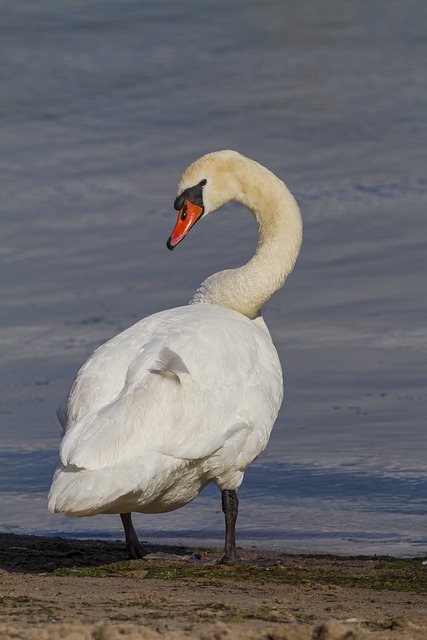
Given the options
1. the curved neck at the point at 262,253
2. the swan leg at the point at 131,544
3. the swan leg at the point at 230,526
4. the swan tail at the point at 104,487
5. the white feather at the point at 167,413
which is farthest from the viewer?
the curved neck at the point at 262,253

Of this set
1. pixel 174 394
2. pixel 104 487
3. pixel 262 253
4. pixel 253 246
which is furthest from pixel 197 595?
pixel 253 246

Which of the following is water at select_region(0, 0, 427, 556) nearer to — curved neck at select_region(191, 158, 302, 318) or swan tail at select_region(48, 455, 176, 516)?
curved neck at select_region(191, 158, 302, 318)

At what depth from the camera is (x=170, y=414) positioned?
21.0ft

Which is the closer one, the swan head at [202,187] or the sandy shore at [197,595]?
the sandy shore at [197,595]

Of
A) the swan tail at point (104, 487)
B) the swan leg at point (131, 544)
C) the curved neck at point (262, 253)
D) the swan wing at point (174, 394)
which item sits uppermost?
the curved neck at point (262, 253)

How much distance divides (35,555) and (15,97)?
15.9m

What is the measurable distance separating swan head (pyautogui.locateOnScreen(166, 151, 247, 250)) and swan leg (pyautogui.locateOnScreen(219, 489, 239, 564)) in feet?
6.72

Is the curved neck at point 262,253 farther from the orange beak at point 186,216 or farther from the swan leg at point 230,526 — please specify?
the swan leg at point 230,526

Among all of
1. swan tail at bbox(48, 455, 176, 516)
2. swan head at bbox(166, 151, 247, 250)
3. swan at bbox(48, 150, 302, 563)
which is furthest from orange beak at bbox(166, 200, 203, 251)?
swan tail at bbox(48, 455, 176, 516)

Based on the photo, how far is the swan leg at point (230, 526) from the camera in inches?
270

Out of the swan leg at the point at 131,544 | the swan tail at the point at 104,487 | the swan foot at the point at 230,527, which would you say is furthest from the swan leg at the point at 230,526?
the swan tail at the point at 104,487

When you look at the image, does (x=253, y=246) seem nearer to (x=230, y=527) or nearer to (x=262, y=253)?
(x=262, y=253)

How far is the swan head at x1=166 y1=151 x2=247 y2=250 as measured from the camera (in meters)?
8.54

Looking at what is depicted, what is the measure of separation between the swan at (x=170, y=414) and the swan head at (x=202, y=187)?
821mm
